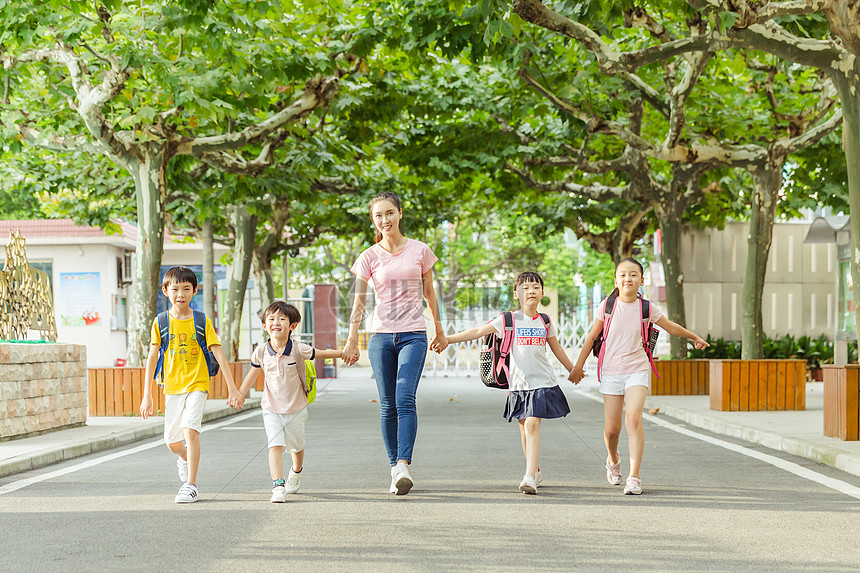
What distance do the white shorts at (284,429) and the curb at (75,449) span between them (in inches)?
A: 118

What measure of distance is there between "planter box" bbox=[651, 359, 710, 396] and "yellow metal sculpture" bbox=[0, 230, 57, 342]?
11.2m

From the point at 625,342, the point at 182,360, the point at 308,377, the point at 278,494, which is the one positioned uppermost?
the point at 625,342

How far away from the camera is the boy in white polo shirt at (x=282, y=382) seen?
7.64 m

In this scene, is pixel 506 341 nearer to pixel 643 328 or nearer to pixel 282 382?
pixel 643 328

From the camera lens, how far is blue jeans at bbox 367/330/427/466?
Answer: 300 inches

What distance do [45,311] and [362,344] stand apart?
109 feet

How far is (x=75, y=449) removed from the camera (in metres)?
11.1

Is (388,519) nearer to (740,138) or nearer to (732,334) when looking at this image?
(740,138)

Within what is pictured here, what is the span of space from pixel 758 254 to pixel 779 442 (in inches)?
257

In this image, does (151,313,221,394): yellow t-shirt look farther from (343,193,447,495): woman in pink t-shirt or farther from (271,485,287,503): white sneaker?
(343,193,447,495): woman in pink t-shirt

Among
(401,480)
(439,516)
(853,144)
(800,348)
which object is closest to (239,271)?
(800,348)

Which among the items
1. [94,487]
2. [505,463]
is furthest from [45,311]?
[505,463]

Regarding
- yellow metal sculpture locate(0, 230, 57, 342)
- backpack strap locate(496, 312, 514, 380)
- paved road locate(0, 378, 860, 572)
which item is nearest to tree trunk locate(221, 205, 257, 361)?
yellow metal sculpture locate(0, 230, 57, 342)

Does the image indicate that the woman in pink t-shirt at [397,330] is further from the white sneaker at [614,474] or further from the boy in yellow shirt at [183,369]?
the white sneaker at [614,474]
